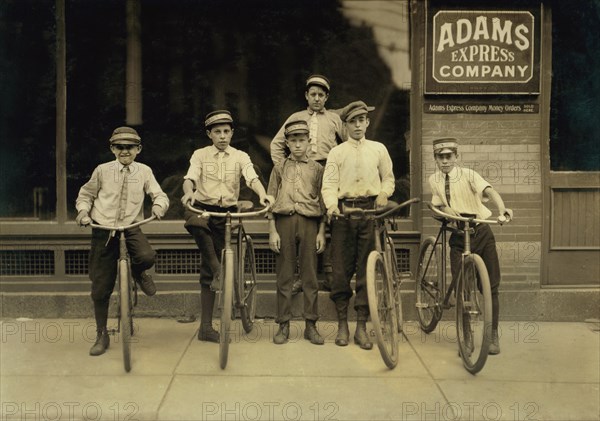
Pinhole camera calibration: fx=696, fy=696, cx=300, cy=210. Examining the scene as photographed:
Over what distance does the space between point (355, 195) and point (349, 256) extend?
560 millimetres

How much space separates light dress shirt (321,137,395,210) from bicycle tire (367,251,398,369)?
2.38 ft

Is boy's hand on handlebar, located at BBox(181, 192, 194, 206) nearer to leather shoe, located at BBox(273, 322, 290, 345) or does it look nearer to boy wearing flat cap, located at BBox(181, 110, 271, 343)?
boy wearing flat cap, located at BBox(181, 110, 271, 343)

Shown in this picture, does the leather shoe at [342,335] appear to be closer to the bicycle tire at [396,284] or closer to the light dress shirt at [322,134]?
the bicycle tire at [396,284]

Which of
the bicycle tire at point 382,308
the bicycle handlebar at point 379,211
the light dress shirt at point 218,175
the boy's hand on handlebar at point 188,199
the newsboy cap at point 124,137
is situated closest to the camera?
the bicycle tire at point 382,308

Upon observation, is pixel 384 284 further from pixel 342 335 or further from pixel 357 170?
pixel 357 170

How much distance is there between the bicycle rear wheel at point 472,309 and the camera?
538 centimetres

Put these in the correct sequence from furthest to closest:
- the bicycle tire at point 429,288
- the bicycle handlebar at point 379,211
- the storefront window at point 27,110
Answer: the storefront window at point 27,110 → the bicycle tire at point 429,288 → the bicycle handlebar at point 379,211

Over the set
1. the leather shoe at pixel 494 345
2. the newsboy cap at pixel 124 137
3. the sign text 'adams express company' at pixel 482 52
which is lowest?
the leather shoe at pixel 494 345

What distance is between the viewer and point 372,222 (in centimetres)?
626

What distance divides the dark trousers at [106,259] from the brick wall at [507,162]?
9.75 ft

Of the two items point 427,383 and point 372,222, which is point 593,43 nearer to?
point 372,222

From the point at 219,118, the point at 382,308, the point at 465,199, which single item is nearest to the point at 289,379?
the point at 382,308

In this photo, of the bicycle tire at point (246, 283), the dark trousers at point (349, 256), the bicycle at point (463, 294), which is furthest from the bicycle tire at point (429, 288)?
the bicycle tire at point (246, 283)

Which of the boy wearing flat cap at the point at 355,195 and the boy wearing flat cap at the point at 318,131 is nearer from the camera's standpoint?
the boy wearing flat cap at the point at 355,195
